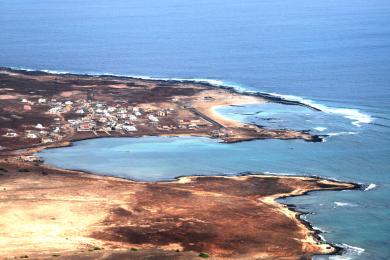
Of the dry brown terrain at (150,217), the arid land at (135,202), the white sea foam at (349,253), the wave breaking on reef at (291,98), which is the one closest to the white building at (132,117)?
the arid land at (135,202)

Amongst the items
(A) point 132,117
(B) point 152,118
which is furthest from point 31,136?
(B) point 152,118

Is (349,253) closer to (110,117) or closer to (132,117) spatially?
(132,117)

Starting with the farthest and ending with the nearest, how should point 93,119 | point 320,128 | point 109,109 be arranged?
point 109,109, point 93,119, point 320,128

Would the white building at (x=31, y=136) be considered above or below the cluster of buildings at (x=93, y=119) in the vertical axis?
below

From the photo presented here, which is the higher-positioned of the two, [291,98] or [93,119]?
[291,98]

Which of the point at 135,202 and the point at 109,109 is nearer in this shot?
the point at 135,202

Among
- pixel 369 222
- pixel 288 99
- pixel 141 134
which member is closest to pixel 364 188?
pixel 369 222

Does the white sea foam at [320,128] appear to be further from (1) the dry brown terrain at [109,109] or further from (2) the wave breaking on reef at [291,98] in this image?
(2) the wave breaking on reef at [291,98]

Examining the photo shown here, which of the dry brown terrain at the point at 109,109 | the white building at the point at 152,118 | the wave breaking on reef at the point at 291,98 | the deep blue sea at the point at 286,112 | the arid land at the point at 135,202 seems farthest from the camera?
the white building at the point at 152,118

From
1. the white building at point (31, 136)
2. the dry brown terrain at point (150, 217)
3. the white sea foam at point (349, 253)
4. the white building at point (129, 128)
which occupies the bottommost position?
the white sea foam at point (349, 253)

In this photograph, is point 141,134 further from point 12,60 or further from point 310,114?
point 12,60
